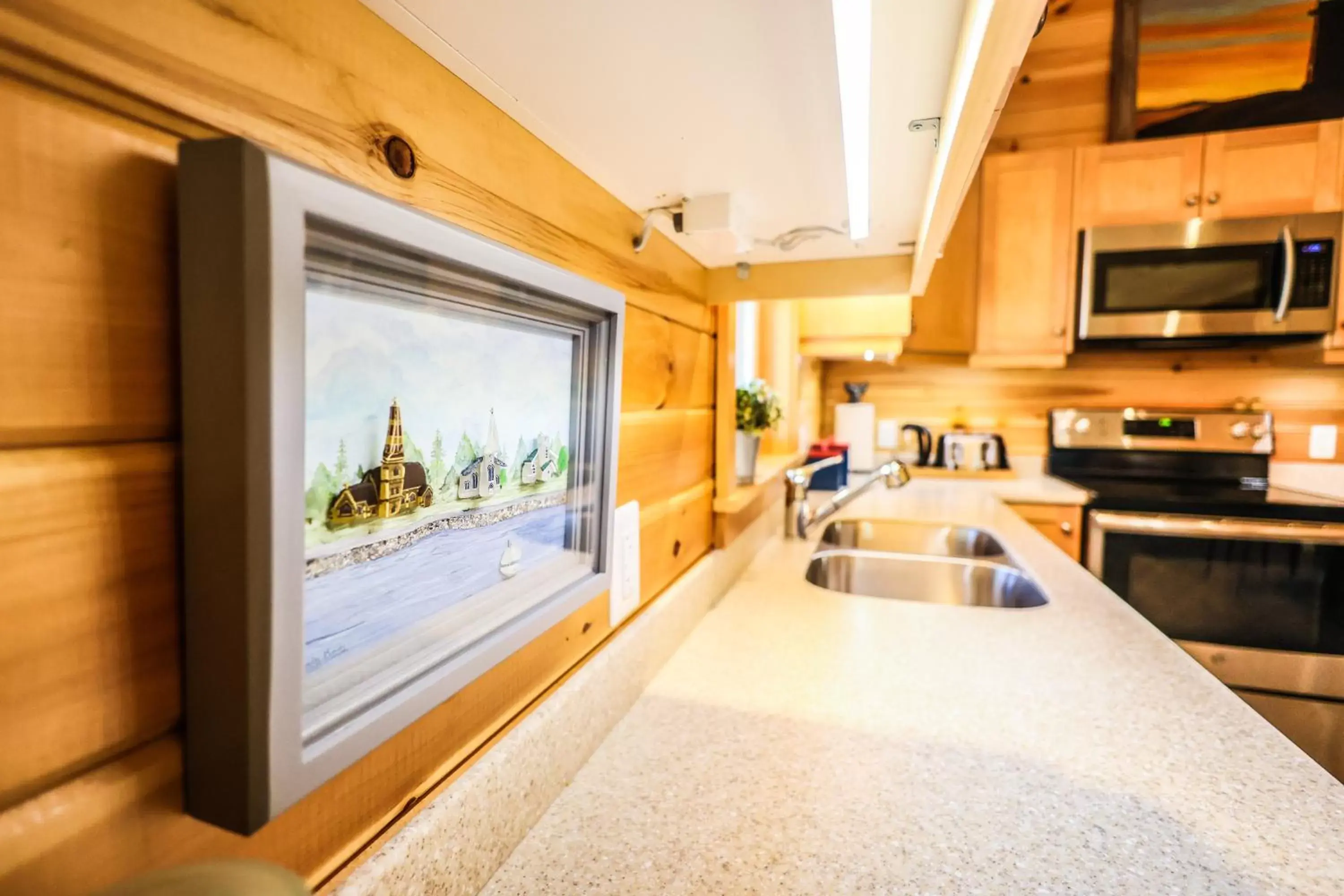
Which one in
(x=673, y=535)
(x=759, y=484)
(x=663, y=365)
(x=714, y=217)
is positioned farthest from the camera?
(x=759, y=484)

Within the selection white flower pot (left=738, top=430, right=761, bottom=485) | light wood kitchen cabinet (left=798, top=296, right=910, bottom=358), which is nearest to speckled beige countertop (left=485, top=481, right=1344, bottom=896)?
white flower pot (left=738, top=430, right=761, bottom=485)

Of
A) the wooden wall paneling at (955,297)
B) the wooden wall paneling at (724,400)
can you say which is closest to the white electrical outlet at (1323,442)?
the wooden wall paneling at (955,297)

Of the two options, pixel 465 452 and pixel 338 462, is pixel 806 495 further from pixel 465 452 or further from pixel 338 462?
pixel 338 462

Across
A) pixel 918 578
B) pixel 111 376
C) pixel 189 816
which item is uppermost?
pixel 111 376

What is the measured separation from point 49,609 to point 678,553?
841 millimetres

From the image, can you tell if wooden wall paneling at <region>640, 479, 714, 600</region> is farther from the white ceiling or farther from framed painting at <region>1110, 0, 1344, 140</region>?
framed painting at <region>1110, 0, 1344, 140</region>

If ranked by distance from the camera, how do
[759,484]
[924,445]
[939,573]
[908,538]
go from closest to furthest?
[759,484], [939,573], [908,538], [924,445]

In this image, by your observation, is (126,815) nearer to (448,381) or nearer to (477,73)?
(448,381)

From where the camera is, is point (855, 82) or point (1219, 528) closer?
point (855, 82)

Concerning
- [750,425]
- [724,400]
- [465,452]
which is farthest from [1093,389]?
[465,452]

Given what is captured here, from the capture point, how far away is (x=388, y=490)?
1.36ft

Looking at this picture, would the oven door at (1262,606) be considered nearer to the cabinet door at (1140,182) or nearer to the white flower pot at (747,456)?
the cabinet door at (1140,182)

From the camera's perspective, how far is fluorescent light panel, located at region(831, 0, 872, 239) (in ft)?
1.36

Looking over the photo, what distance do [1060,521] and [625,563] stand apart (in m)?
2.08
